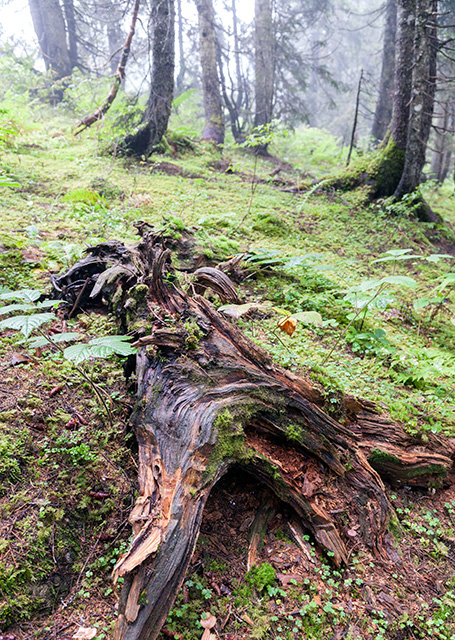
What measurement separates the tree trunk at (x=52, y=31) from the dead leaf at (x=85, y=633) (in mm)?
18929

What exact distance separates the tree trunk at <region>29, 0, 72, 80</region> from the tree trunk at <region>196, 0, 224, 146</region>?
23.2ft

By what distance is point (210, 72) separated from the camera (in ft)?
39.9

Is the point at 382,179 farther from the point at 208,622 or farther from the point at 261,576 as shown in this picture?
→ the point at 208,622

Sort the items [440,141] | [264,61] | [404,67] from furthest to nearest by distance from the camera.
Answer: [440,141] → [264,61] → [404,67]

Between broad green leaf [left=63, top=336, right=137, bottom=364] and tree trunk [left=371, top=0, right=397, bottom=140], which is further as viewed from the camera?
tree trunk [left=371, top=0, right=397, bottom=140]

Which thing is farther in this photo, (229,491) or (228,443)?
(229,491)

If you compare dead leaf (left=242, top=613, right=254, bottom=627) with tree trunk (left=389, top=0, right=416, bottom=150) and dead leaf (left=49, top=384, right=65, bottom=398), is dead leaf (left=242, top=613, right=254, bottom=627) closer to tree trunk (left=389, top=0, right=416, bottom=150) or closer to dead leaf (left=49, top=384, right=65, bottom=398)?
dead leaf (left=49, top=384, right=65, bottom=398)

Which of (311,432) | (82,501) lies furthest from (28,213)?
(311,432)

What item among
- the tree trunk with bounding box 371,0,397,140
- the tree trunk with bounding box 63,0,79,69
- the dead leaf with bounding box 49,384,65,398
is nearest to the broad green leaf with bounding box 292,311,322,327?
the dead leaf with bounding box 49,384,65,398

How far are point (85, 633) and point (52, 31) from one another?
67.5 feet

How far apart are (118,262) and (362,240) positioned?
16.6ft

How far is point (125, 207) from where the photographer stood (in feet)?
21.1

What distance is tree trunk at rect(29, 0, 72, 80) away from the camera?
15.4 metres

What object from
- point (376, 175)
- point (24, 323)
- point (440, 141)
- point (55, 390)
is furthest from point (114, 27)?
point (24, 323)
